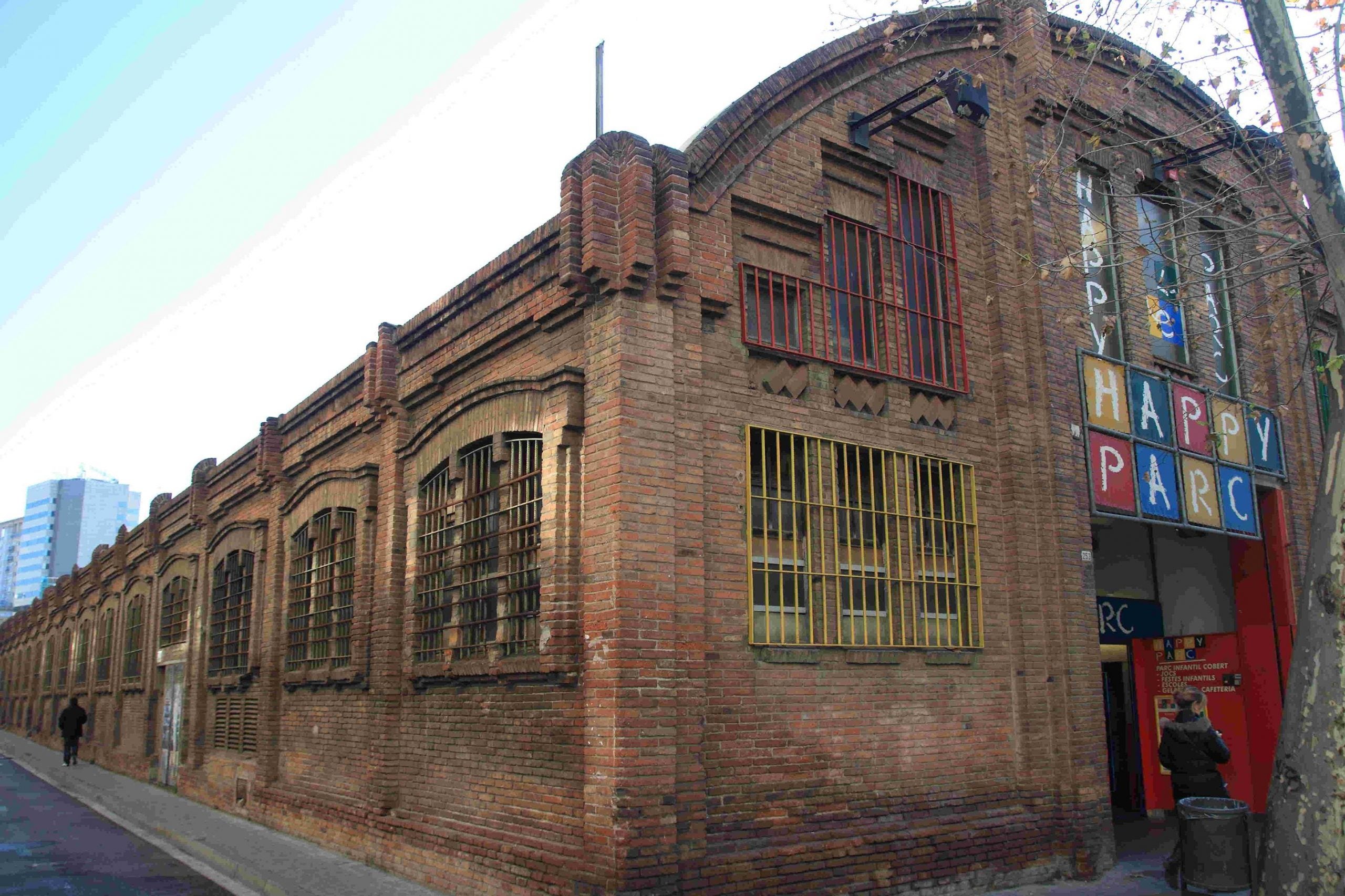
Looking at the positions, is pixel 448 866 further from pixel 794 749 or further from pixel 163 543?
pixel 163 543

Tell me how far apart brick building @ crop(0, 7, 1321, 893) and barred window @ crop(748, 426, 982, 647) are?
0.11 ft

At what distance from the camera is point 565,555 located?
8.79m

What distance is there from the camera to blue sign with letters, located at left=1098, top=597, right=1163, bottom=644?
580 inches

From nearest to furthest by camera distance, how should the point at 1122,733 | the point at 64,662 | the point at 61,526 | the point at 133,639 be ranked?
the point at 1122,733
the point at 133,639
the point at 64,662
the point at 61,526

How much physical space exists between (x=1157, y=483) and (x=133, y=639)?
22694 millimetres

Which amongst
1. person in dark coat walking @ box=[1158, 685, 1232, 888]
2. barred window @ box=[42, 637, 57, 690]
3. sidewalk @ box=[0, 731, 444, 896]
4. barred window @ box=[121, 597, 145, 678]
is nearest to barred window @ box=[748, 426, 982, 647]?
person in dark coat walking @ box=[1158, 685, 1232, 888]

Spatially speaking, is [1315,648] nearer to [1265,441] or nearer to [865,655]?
[865,655]

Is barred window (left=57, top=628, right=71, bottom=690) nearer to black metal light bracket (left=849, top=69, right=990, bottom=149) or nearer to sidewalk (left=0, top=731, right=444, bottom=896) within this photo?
sidewalk (left=0, top=731, right=444, bottom=896)

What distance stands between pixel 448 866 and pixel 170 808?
29.8ft

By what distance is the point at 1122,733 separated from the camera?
620 inches

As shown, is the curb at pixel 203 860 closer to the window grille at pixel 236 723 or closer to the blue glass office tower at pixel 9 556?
the window grille at pixel 236 723

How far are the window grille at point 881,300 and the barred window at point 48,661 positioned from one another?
35.9 m

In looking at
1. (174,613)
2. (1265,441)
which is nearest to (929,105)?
(1265,441)

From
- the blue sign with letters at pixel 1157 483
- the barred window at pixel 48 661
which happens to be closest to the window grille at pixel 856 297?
the blue sign with letters at pixel 1157 483
